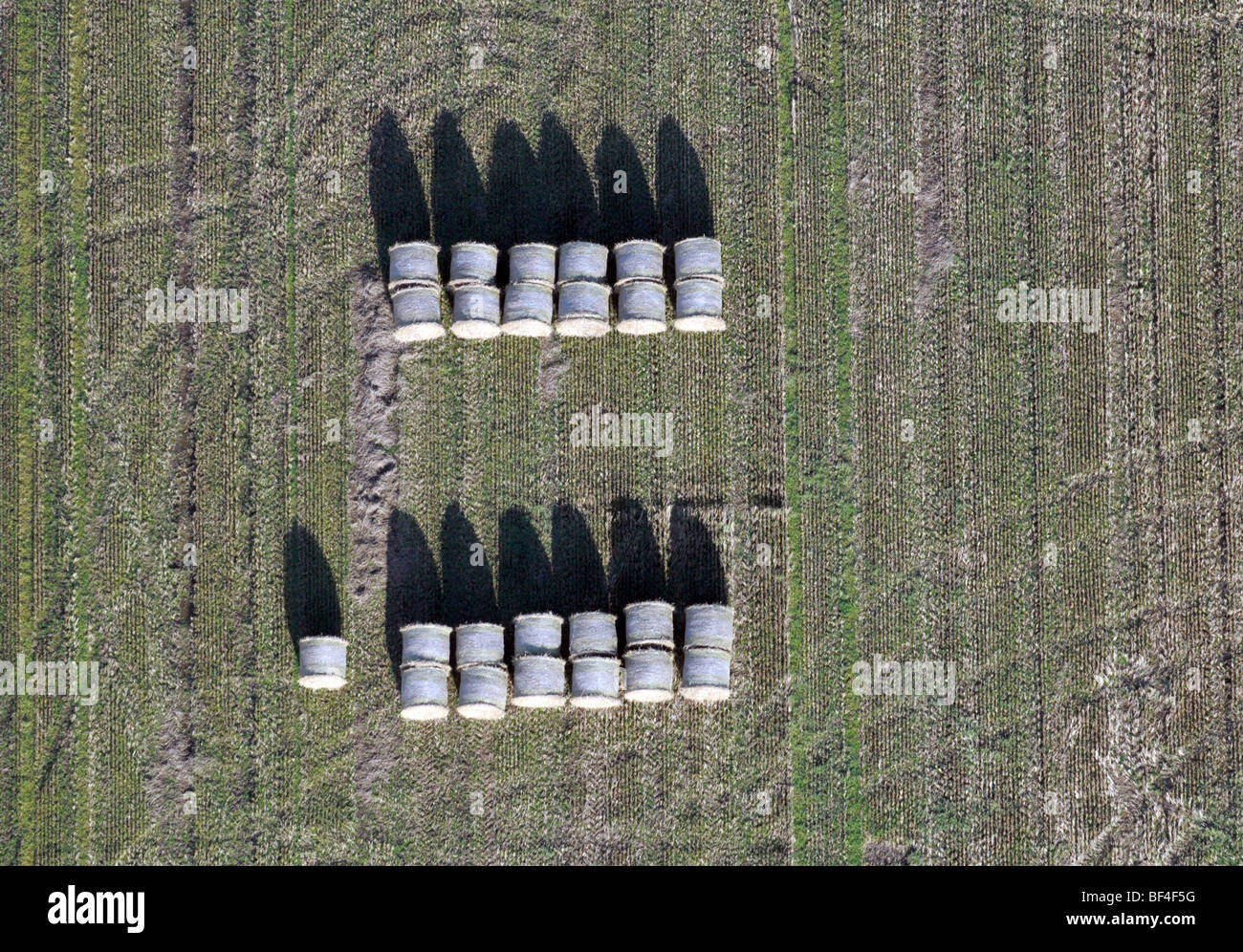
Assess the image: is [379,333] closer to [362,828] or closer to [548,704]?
[548,704]

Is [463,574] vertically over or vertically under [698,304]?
under

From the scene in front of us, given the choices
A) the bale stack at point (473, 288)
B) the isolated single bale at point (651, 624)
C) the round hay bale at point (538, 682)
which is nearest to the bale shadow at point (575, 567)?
the isolated single bale at point (651, 624)

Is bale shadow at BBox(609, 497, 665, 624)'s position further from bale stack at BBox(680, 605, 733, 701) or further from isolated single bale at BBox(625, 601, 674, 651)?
bale stack at BBox(680, 605, 733, 701)

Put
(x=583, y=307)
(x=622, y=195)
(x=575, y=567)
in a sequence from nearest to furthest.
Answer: (x=583, y=307), (x=575, y=567), (x=622, y=195)

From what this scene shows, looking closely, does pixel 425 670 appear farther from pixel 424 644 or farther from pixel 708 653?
pixel 708 653

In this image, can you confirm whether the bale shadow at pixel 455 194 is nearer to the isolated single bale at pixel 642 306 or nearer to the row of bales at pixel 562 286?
the row of bales at pixel 562 286

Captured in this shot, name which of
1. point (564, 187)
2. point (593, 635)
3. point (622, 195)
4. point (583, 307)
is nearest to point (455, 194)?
point (564, 187)
